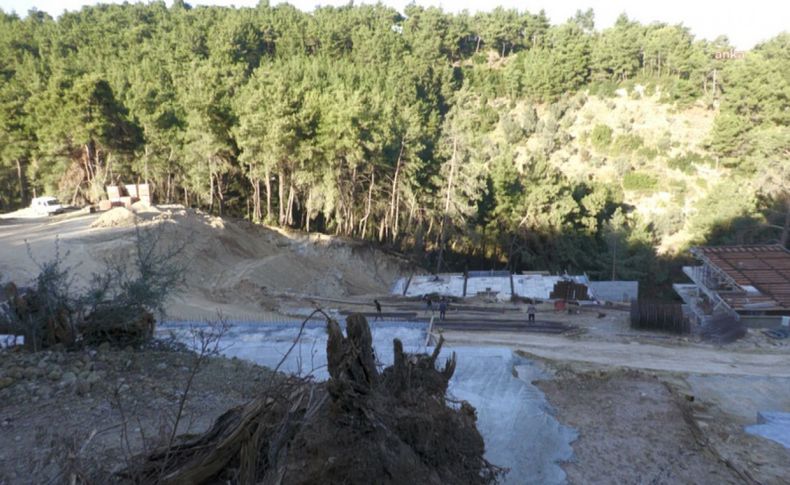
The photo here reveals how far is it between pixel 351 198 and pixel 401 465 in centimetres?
2982

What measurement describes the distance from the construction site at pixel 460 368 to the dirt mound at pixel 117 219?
0.10m

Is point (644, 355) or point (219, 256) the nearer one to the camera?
point (644, 355)

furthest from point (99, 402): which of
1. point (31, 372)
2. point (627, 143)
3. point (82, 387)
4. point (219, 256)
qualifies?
point (627, 143)

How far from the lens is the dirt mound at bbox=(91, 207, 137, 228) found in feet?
76.9

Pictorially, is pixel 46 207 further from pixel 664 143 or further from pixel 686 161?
pixel 664 143

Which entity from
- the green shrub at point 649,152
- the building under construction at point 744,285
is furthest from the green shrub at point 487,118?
the building under construction at point 744,285

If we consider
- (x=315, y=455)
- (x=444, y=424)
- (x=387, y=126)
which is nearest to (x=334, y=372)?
(x=315, y=455)

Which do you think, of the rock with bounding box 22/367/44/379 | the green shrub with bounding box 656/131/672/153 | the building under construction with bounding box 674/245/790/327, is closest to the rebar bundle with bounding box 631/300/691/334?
the building under construction with bounding box 674/245/790/327

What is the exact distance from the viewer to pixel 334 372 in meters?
4.52

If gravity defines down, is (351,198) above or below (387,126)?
below

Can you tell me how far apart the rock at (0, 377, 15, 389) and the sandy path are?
10.9m

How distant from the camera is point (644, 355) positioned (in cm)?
1552

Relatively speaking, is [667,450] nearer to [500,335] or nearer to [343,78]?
[500,335]

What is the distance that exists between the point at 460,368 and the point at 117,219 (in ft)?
64.7
